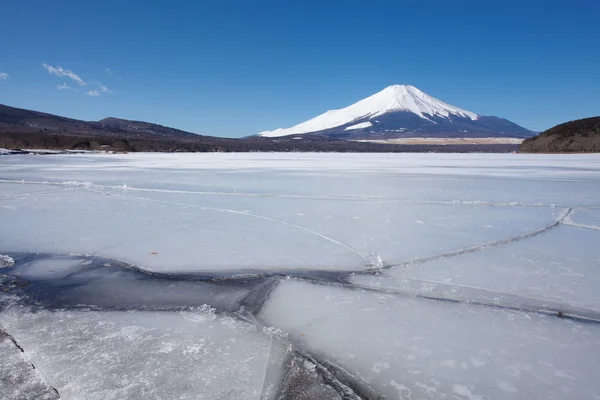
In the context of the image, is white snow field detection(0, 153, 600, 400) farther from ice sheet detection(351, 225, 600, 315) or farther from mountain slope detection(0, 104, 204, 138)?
mountain slope detection(0, 104, 204, 138)

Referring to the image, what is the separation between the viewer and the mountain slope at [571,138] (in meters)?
41.3

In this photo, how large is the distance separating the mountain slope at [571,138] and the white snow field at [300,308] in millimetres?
44832

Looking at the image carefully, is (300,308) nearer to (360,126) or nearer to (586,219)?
(586,219)

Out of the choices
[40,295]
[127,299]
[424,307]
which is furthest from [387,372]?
[40,295]

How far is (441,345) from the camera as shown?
2236 mm

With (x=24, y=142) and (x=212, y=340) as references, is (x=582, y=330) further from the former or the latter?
(x=24, y=142)

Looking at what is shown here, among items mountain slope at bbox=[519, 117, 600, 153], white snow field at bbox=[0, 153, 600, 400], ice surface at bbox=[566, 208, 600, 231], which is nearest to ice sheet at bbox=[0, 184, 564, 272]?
white snow field at bbox=[0, 153, 600, 400]

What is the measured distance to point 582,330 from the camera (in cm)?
238

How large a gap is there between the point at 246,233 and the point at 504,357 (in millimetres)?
3369

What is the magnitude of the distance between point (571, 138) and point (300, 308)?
50937 millimetres

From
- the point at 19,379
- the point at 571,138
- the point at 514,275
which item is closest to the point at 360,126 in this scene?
the point at 571,138

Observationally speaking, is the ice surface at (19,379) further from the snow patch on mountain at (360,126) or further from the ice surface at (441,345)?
the snow patch on mountain at (360,126)

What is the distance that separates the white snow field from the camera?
1.90 m

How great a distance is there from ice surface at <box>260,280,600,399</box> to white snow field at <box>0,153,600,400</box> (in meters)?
0.01
